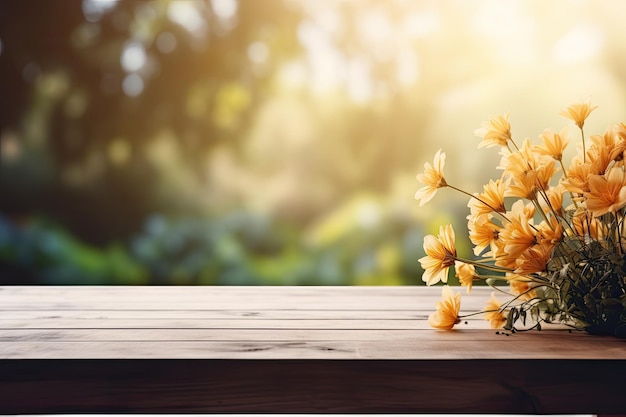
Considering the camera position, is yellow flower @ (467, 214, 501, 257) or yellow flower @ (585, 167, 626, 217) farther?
yellow flower @ (467, 214, 501, 257)

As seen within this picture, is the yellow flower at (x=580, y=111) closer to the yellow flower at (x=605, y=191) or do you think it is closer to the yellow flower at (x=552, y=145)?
the yellow flower at (x=552, y=145)

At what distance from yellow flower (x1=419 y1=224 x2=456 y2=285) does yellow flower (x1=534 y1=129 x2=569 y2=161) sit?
0.18m

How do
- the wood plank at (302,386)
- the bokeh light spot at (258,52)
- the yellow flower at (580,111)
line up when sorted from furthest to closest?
the bokeh light spot at (258,52) < the yellow flower at (580,111) < the wood plank at (302,386)

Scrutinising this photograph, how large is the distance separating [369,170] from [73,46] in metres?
1.77

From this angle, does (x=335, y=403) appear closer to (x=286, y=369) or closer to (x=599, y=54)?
(x=286, y=369)

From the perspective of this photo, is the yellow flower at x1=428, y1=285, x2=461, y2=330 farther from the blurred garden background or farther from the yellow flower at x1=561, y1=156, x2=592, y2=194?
the blurred garden background

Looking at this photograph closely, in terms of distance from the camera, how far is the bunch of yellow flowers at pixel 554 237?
88 centimetres

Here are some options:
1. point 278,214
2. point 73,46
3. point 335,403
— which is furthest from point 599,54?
point 335,403

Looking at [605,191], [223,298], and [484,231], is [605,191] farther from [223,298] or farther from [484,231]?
[223,298]

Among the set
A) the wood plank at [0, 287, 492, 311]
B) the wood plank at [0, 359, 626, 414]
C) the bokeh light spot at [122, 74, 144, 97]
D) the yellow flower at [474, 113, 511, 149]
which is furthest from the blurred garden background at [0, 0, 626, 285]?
the wood plank at [0, 359, 626, 414]

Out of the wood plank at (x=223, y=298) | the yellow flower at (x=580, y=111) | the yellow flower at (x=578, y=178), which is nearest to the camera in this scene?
the yellow flower at (x=578, y=178)

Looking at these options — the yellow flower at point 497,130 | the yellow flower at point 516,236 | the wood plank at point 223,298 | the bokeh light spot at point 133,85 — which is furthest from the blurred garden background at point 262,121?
the yellow flower at point 516,236

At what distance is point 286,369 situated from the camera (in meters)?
0.76

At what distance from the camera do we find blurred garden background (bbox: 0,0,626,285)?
3.56m
